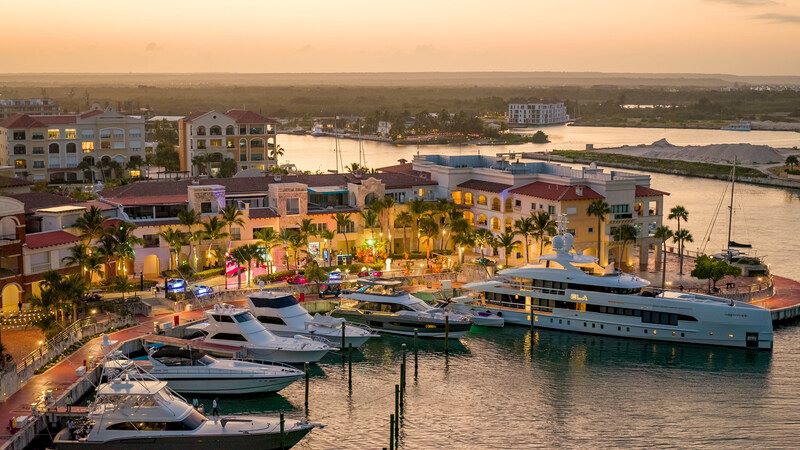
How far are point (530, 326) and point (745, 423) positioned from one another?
18356 mm

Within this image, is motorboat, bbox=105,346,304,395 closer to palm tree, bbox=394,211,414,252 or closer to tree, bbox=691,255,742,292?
palm tree, bbox=394,211,414,252

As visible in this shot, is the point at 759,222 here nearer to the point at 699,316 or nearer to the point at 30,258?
the point at 699,316

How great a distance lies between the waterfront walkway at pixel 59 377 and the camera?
135 ft

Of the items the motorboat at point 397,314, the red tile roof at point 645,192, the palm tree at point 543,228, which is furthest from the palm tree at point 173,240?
the red tile roof at point 645,192

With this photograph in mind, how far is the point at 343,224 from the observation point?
73938 mm

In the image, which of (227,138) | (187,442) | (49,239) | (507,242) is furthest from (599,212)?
(227,138)

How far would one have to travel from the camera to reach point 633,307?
59.2 meters

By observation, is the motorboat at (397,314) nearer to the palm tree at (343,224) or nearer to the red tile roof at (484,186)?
the palm tree at (343,224)

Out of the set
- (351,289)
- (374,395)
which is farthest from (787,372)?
(351,289)

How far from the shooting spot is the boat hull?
38.1m

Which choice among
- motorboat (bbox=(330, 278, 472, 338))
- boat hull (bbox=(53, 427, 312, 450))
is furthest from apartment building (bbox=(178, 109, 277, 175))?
boat hull (bbox=(53, 427, 312, 450))

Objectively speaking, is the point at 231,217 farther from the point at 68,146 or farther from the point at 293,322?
the point at 68,146

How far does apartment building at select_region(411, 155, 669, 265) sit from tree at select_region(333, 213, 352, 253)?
10501 millimetres

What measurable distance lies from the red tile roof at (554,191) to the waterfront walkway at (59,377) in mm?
28596
